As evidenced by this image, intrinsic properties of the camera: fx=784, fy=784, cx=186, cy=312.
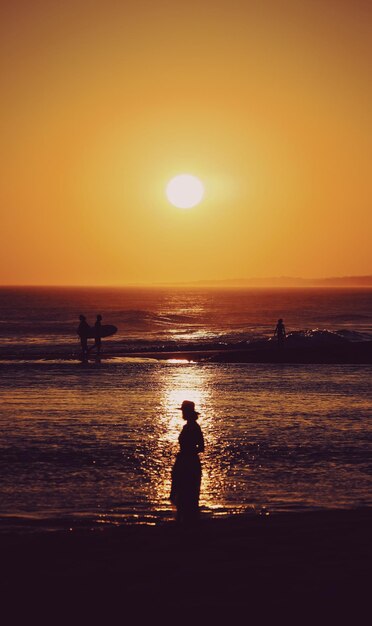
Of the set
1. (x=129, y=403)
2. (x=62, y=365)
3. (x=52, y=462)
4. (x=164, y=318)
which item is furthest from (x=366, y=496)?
(x=164, y=318)

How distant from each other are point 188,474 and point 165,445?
20.6 ft

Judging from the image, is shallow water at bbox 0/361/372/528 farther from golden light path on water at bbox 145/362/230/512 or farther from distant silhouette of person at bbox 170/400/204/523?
distant silhouette of person at bbox 170/400/204/523

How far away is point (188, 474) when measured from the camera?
10914 millimetres

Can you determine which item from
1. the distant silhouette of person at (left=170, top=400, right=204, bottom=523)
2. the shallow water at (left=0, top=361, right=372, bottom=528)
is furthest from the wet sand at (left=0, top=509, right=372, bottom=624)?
the shallow water at (left=0, top=361, right=372, bottom=528)

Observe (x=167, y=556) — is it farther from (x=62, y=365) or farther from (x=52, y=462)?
(x=62, y=365)

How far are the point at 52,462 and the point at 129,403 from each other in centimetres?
882

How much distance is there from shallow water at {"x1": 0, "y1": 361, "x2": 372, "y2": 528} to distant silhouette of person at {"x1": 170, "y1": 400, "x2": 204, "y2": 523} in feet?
1.89

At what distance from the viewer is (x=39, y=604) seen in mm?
7812

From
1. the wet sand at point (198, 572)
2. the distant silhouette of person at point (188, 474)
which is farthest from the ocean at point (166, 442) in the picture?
the wet sand at point (198, 572)

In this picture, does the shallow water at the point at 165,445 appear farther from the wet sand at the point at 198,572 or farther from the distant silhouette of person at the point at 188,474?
the wet sand at the point at 198,572

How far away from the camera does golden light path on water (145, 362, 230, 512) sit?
504 inches

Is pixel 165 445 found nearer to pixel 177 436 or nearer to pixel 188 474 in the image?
pixel 177 436

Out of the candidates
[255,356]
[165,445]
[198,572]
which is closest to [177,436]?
[165,445]

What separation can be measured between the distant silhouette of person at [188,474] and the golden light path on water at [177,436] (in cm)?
80
